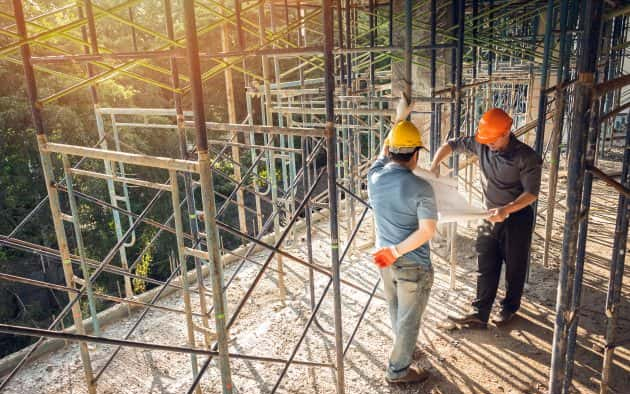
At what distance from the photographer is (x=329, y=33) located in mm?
2801

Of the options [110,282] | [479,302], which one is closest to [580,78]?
[479,302]

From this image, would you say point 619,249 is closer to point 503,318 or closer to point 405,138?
point 405,138

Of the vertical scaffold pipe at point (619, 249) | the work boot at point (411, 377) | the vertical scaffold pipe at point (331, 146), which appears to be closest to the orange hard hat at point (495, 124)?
the vertical scaffold pipe at point (619, 249)

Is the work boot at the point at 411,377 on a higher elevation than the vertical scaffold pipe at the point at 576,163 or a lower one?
lower

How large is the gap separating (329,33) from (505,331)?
11.1 feet

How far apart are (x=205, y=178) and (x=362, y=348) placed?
288cm

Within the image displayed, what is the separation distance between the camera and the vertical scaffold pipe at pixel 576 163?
209 centimetres

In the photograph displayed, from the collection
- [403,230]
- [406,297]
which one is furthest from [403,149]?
[406,297]

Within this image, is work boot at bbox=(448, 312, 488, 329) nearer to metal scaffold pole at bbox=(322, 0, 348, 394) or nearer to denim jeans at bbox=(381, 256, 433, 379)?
denim jeans at bbox=(381, 256, 433, 379)

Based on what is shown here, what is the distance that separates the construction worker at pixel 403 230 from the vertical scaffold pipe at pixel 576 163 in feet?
3.05

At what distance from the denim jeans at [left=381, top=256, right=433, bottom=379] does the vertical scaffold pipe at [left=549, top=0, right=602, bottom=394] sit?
1.13 m

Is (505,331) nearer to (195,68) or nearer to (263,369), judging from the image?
(263,369)

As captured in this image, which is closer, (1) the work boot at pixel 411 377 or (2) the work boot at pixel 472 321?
(1) the work boot at pixel 411 377

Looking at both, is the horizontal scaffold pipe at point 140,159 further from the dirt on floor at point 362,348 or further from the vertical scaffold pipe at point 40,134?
the dirt on floor at point 362,348
